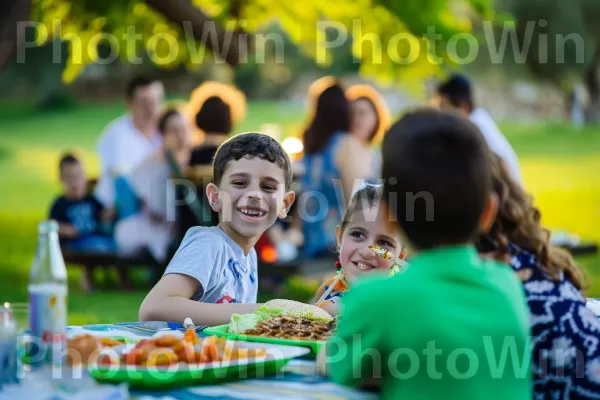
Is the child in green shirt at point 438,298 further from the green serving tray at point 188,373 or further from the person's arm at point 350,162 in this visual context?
the person's arm at point 350,162

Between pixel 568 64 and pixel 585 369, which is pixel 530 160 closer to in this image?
pixel 568 64

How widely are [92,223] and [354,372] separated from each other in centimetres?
654

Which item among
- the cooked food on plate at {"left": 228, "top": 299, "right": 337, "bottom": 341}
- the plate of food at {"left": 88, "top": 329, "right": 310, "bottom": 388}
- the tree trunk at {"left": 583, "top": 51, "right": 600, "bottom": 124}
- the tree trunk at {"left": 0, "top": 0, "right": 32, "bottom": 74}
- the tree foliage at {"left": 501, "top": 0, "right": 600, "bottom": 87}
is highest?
the tree foliage at {"left": 501, "top": 0, "right": 600, "bottom": 87}

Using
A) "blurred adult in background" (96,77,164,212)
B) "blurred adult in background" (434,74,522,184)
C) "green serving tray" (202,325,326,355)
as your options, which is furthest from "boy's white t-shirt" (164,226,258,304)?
"blurred adult in background" (96,77,164,212)

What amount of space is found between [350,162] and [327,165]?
0.65 ft

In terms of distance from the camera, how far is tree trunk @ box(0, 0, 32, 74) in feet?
19.3

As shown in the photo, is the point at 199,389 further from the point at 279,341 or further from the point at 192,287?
the point at 192,287

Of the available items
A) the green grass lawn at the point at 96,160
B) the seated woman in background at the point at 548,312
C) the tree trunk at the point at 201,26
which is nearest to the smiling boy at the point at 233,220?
the seated woman in background at the point at 548,312

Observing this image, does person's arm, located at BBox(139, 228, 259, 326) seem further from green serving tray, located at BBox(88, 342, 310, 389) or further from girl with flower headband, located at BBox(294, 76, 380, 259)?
girl with flower headband, located at BBox(294, 76, 380, 259)

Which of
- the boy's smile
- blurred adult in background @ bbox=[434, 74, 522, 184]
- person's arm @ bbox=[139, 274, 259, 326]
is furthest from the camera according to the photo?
blurred adult in background @ bbox=[434, 74, 522, 184]

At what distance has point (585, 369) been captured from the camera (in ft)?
6.84

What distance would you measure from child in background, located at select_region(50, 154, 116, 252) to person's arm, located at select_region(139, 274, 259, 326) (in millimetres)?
5509

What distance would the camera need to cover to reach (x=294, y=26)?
8820mm

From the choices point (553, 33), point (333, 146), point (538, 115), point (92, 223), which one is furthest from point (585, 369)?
point (538, 115)
